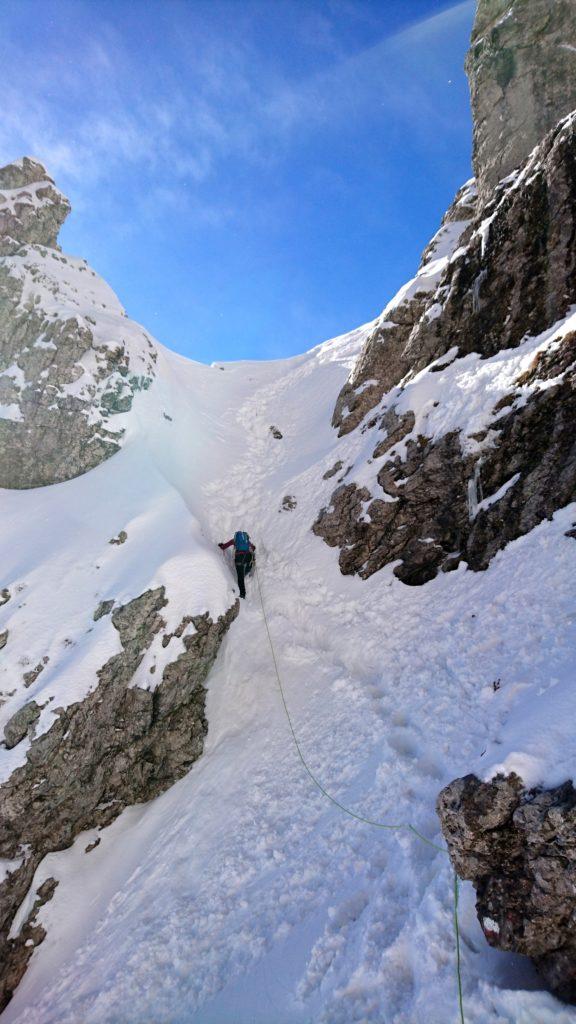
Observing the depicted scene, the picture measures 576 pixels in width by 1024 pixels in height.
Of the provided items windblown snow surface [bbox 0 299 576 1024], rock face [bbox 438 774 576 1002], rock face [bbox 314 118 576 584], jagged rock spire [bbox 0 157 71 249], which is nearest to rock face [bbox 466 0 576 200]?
rock face [bbox 314 118 576 584]

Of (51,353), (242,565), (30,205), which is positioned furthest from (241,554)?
(30,205)

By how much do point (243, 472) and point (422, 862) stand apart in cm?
1885

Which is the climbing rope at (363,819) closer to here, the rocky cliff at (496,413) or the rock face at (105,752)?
the rocky cliff at (496,413)

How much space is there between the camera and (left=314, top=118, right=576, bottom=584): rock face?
37.0 feet

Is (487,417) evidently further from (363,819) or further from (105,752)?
(105,752)

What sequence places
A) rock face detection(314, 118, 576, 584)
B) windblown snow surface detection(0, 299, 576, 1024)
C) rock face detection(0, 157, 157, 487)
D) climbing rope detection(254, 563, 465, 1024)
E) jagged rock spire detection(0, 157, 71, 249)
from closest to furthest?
climbing rope detection(254, 563, 465, 1024)
windblown snow surface detection(0, 299, 576, 1024)
rock face detection(314, 118, 576, 584)
rock face detection(0, 157, 157, 487)
jagged rock spire detection(0, 157, 71, 249)

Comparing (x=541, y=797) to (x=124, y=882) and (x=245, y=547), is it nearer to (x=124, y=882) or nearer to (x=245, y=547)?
(x=124, y=882)

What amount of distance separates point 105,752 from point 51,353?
1892 cm

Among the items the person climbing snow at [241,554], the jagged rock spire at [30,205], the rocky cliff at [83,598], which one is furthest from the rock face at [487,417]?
the jagged rock spire at [30,205]

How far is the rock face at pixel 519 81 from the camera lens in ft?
67.1

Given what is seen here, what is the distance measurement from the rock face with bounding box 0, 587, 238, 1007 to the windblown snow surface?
13.3 inches

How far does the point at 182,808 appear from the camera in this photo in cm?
1066

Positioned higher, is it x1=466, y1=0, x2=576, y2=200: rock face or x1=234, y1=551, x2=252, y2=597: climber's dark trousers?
x1=466, y1=0, x2=576, y2=200: rock face

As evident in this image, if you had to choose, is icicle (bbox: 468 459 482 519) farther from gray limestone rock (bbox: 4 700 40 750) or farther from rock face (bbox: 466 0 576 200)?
rock face (bbox: 466 0 576 200)
